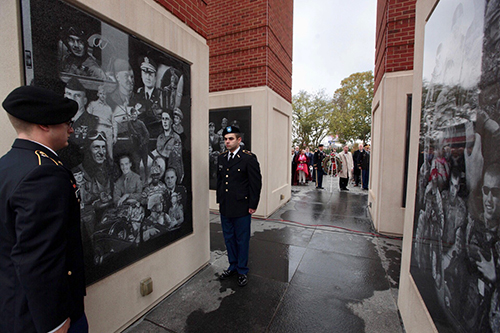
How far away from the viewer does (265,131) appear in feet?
20.9

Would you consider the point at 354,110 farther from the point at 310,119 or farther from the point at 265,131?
the point at 265,131

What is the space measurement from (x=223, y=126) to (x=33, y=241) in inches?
231

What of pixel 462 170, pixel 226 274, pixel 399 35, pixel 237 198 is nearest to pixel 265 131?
pixel 237 198

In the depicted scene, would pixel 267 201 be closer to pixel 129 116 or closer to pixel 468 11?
pixel 129 116

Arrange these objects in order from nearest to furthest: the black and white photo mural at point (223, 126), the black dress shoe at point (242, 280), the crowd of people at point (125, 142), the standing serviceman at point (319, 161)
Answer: the crowd of people at point (125, 142) → the black dress shoe at point (242, 280) → the black and white photo mural at point (223, 126) → the standing serviceman at point (319, 161)

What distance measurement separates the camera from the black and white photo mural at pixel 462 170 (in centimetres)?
111

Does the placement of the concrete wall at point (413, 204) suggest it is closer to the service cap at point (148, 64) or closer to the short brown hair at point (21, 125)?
the service cap at point (148, 64)

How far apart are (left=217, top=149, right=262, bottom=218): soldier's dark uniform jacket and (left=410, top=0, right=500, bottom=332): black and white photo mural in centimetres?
205

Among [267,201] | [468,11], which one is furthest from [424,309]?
[267,201]

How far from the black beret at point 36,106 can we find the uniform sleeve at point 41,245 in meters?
0.33

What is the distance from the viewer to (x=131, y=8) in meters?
2.44

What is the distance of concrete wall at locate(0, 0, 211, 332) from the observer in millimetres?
1625

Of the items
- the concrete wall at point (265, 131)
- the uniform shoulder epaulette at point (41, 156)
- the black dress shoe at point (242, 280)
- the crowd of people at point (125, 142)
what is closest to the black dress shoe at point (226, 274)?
the black dress shoe at point (242, 280)

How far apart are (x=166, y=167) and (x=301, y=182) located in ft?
36.1
